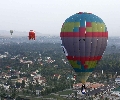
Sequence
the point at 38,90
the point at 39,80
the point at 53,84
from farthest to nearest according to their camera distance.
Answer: the point at 39,80 → the point at 53,84 → the point at 38,90

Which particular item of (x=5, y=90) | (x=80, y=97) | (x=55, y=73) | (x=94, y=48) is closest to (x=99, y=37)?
(x=94, y=48)

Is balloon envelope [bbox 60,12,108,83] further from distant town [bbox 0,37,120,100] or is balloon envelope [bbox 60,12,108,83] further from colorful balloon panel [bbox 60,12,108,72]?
distant town [bbox 0,37,120,100]

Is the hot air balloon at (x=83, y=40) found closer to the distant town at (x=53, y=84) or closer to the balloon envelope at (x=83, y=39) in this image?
the balloon envelope at (x=83, y=39)

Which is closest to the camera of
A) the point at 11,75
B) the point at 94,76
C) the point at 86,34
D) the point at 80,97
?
the point at 86,34

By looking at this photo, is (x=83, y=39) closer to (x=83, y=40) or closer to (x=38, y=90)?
(x=83, y=40)

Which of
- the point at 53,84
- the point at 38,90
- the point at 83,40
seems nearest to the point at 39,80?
the point at 53,84

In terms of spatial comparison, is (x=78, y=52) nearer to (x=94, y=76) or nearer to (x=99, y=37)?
(x=99, y=37)

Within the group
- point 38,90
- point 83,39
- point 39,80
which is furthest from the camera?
point 39,80

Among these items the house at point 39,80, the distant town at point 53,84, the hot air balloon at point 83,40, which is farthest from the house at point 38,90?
the hot air balloon at point 83,40

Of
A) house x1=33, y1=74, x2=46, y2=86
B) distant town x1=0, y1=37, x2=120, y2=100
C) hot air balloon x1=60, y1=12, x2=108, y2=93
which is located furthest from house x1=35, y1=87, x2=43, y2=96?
hot air balloon x1=60, y1=12, x2=108, y2=93
